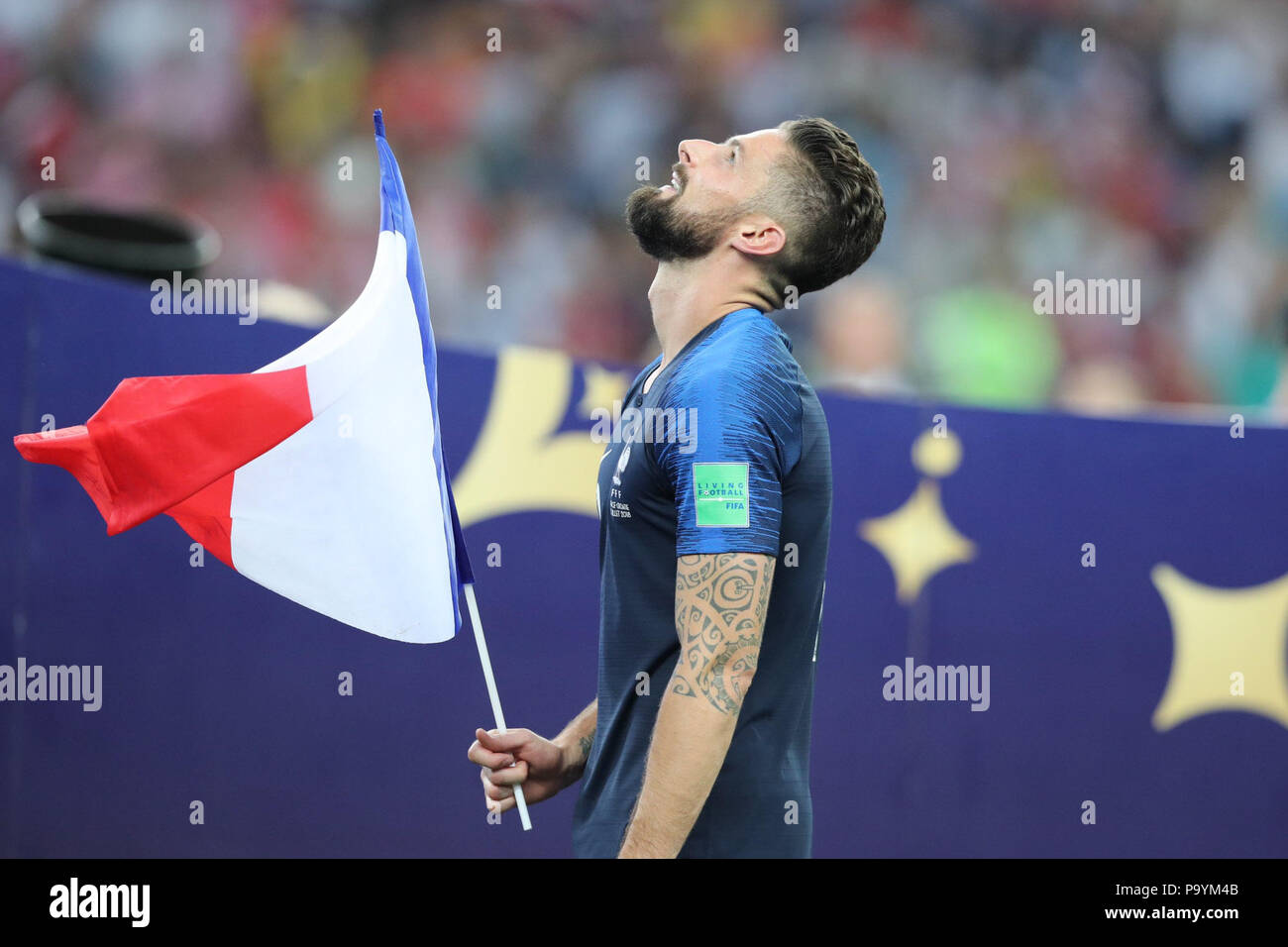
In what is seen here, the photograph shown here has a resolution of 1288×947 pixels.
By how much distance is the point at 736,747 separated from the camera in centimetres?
228

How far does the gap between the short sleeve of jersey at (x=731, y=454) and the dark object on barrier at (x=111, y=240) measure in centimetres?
254

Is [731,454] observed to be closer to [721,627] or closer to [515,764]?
[721,627]

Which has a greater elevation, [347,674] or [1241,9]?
[1241,9]

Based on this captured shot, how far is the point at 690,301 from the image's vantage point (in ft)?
8.17

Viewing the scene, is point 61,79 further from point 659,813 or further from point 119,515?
point 659,813

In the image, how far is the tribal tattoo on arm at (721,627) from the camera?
2.12 m

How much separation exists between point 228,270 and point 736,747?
4.83m

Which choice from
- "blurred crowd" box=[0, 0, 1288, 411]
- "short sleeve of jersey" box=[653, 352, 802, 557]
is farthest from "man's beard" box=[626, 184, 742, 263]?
"blurred crowd" box=[0, 0, 1288, 411]

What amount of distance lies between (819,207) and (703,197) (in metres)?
0.21

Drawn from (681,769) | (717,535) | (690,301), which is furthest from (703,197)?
(681,769)

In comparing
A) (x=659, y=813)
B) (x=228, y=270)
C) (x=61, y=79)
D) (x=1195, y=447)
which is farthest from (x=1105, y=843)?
(x=61, y=79)

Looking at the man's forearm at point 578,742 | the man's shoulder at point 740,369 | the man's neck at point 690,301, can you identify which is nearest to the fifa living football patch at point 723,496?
the man's shoulder at point 740,369

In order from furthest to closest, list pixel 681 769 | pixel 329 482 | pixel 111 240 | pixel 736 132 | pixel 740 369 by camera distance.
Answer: pixel 736 132 → pixel 111 240 → pixel 329 482 → pixel 740 369 → pixel 681 769
